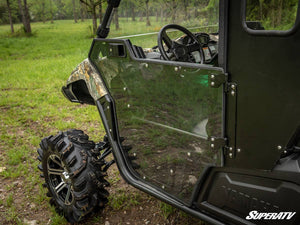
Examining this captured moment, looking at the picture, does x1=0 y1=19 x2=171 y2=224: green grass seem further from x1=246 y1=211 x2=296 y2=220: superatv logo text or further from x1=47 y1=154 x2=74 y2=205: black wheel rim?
x1=246 y1=211 x2=296 y2=220: superatv logo text

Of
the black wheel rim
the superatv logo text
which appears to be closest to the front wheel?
the black wheel rim

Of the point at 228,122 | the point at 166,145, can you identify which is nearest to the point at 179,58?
the point at 166,145

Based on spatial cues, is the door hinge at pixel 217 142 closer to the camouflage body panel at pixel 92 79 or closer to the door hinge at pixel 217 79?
the door hinge at pixel 217 79

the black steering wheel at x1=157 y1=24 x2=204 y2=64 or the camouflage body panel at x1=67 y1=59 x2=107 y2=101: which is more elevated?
the black steering wheel at x1=157 y1=24 x2=204 y2=64

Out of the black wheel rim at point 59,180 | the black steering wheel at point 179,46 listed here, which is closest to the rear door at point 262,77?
the black steering wheel at point 179,46

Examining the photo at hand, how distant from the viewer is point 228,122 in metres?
1.44

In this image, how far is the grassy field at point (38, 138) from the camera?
2527mm

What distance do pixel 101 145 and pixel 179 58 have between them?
3.32ft

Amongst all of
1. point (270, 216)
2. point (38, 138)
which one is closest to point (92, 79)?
point (270, 216)

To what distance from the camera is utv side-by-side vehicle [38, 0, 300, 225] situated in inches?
49.9

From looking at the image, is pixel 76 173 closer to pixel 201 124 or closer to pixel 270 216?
pixel 201 124

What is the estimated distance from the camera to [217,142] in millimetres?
1515

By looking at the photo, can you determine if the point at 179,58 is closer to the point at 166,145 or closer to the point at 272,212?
the point at 166,145

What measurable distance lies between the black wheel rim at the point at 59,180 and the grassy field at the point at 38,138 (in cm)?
22
